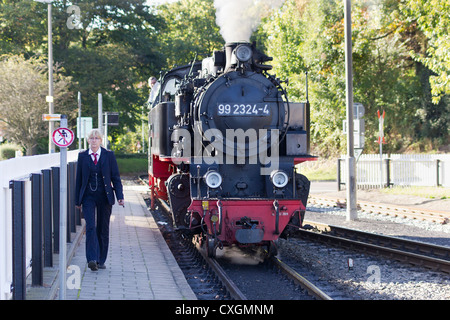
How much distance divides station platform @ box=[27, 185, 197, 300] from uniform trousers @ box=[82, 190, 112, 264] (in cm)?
23

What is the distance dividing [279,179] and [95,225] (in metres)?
2.87

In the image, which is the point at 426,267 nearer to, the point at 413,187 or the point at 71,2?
the point at 413,187

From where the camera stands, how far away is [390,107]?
30.1 metres

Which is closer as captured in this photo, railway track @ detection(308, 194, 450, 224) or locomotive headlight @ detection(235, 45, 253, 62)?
locomotive headlight @ detection(235, 45, 253, 62)

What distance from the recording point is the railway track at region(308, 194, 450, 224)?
13.9 m

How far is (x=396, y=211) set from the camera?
50.9ft

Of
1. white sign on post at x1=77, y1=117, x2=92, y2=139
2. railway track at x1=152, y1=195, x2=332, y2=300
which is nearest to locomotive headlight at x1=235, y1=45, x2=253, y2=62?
railway track at x1=152, y1=195, x2=332, y2=300

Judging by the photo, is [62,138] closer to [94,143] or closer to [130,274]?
[94,143]

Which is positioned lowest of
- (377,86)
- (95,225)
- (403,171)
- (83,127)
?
(95,225)

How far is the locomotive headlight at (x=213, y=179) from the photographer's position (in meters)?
8.60

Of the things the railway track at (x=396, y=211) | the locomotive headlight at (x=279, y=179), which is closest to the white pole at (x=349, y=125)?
the railway track at (x=396, y=211)

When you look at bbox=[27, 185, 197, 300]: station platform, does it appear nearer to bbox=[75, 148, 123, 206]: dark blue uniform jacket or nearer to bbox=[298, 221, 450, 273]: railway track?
bbox=[75, 148, 123, 206]: dark blue uniform jacket

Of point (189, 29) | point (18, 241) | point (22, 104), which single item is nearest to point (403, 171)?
point (22, 104)
